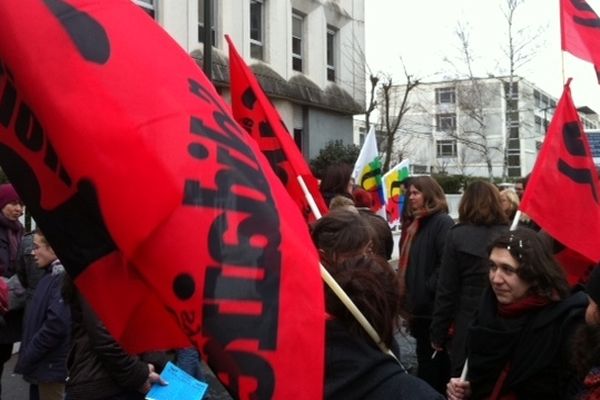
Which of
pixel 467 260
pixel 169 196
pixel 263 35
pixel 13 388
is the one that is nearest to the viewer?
pixel 169 196

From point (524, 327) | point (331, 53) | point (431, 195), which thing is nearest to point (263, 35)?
point (331, 53)

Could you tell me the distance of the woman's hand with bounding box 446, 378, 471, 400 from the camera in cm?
310

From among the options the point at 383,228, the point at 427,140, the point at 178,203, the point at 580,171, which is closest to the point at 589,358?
the point at 580,171

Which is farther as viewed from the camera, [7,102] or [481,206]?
[481,206]

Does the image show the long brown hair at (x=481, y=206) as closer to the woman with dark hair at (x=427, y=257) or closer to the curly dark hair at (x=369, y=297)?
the woman with dark hair at (x=427, y=257)

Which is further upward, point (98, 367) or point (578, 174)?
point (578, 174)

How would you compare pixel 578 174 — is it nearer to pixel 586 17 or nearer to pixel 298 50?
pixel 586 17

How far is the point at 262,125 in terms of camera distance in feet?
14.3

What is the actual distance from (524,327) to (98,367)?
1.94m

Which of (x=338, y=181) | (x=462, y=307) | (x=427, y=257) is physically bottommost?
(x=462, y=307)

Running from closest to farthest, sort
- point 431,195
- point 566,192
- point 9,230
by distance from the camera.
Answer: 1. point 566,192
2. point 431,195
3. point 9,230

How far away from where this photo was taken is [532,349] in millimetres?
2773

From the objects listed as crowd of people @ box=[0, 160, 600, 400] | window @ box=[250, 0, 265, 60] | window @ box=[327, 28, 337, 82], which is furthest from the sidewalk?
window @ box=[327, 28, 337, 82]

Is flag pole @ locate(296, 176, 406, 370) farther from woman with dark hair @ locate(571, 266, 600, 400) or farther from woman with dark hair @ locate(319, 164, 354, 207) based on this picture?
woman with dark hair @ locate(319, 164, 354, 207)
